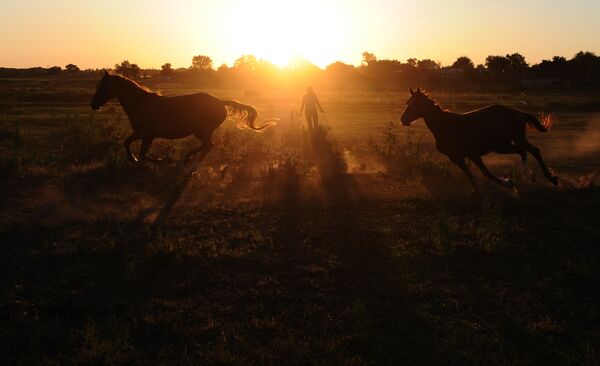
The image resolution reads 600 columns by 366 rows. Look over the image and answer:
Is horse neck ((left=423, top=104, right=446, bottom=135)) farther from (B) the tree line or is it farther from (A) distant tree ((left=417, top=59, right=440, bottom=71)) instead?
(A) distant tree ((left=417, top=59, right=440, bottom=71))

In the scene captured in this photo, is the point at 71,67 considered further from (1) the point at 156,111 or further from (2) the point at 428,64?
(1) the point at 156,111

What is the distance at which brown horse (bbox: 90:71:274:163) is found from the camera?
1115 centimetres

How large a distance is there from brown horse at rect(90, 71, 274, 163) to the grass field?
0.79 meters

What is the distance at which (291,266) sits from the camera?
6227mm

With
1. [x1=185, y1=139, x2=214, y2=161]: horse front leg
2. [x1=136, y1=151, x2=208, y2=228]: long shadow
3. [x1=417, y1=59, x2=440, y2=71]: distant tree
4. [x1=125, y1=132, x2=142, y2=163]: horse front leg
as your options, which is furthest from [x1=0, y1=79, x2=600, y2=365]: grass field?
[x1=417, y1=59, x2=440, y2=71]: distant tree

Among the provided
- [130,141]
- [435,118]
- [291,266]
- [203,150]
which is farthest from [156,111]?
[291,266]

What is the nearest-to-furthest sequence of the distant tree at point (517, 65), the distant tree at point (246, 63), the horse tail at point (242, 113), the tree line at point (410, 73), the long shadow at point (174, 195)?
1. the long shadow at point (174, 195)
2. the horse tail at point (242, 113)
3. the tree line at point (410, 73)
4. the distant tree at point (517, 65)
5. the distant tree at point (246, 63)

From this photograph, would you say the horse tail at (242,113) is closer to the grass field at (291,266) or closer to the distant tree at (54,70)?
the grass field at (291,266)

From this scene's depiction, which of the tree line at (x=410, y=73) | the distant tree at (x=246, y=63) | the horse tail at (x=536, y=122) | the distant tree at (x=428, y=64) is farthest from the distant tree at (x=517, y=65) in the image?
the horse tail at (x=536, y=122)


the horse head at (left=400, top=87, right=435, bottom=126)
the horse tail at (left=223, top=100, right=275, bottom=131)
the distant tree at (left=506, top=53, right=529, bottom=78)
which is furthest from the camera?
the distant tree at (left=506, top=53, right=529, bottom=78)

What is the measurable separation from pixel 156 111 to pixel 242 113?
238 cm

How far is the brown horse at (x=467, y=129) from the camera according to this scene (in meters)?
10.0

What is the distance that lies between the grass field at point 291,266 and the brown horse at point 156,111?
0.79 metres

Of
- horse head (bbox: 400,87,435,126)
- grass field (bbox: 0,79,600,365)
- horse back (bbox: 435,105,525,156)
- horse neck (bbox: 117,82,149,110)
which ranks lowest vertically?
grass field (bbox: 0,79,600,365)
